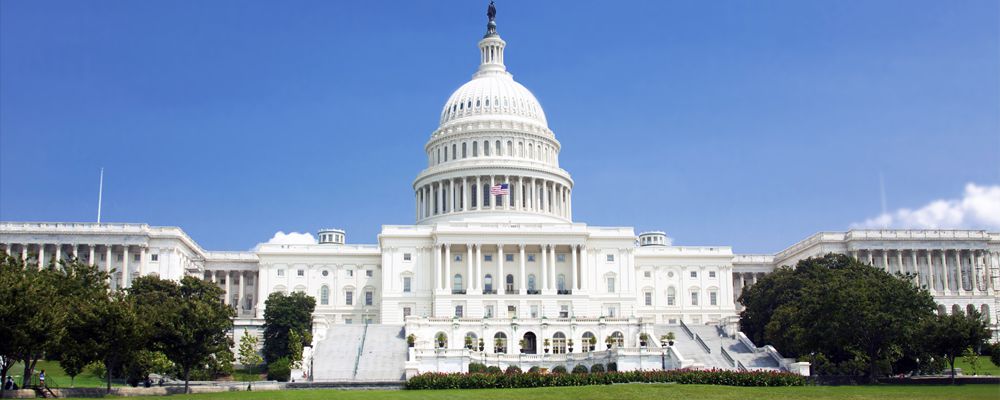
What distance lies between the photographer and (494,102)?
5271 inches

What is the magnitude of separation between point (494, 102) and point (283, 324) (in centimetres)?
5185

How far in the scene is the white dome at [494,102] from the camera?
13350cm

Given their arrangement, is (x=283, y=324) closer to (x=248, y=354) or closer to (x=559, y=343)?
(x=248, y=354)

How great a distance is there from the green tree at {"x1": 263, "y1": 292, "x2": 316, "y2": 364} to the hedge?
26.4 metres

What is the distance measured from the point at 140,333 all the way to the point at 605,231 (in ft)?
221

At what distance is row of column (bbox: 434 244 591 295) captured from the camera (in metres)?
111

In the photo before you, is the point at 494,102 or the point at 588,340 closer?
the point at 588,340

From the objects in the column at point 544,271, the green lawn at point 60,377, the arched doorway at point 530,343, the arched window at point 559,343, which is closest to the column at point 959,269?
the column at point 544,271

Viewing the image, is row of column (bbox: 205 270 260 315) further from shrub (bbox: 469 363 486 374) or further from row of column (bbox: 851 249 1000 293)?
row of column (bbox: 851 249 1000 293)

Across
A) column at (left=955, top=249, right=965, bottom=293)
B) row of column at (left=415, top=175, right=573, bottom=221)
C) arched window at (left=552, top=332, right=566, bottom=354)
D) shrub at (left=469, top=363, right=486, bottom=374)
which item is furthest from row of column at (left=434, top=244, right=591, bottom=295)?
column at (left=955, top=249, right=965, bottom=293)

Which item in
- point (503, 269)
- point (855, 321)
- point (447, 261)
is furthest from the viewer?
point (503, 269)

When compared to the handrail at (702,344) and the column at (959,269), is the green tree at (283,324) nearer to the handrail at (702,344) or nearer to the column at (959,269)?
the handrail at (702,344)

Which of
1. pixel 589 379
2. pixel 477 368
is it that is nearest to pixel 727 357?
pixel 477 368

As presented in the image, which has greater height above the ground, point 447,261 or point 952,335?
point 447,261
